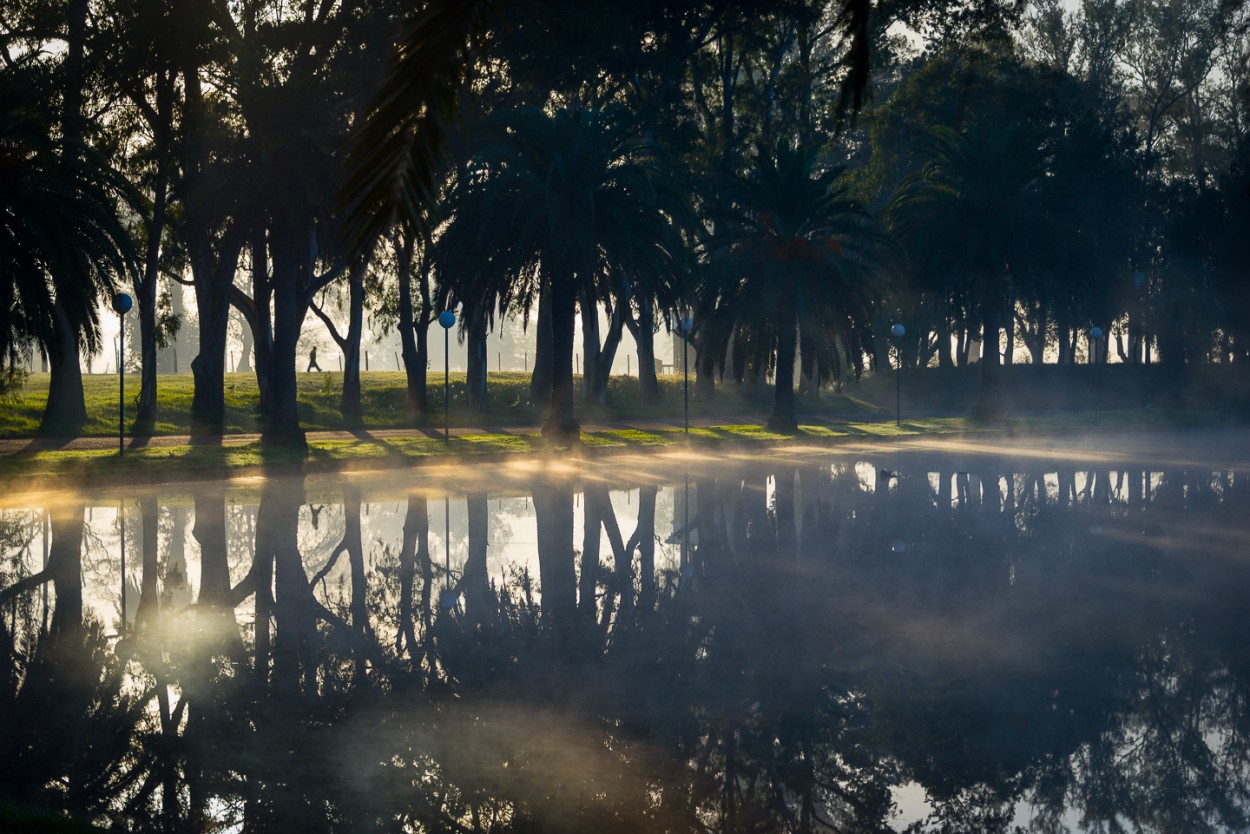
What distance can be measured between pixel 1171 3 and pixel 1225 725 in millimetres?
62586

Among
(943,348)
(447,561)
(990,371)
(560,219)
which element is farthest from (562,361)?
(943,348)

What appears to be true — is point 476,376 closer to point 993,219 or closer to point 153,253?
point 153,253

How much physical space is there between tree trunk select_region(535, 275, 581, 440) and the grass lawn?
7.69 m

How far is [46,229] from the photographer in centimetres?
2450

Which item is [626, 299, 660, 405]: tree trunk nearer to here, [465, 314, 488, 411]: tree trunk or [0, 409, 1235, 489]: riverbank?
[0, 409, 1235, 489]: riverbank

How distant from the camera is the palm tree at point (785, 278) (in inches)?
1554

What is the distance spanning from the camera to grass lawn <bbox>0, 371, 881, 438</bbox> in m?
37.3

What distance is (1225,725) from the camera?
7.11 metres

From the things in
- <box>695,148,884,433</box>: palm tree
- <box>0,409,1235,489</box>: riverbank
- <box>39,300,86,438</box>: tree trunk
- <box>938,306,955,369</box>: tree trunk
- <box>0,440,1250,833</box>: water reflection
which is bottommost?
<box>0,409,1235,489</box>: riverbank

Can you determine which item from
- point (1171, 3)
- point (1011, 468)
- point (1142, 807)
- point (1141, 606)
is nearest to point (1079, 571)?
point (1141, 606)

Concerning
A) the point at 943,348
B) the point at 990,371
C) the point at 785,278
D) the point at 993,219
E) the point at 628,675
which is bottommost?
the point at 628,675

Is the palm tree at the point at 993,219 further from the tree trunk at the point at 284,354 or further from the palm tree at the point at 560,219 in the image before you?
the tree trunk at the point at 284,354

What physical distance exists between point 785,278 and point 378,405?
50.3ft

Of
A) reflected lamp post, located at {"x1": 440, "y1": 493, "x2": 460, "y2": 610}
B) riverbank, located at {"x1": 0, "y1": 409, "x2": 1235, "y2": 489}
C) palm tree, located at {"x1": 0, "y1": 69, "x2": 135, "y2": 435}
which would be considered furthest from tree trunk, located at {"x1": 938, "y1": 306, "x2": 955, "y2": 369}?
reflected lamp post, located at {"x1": 440, "y1": 493, "x2": 460, "y2": 610}
